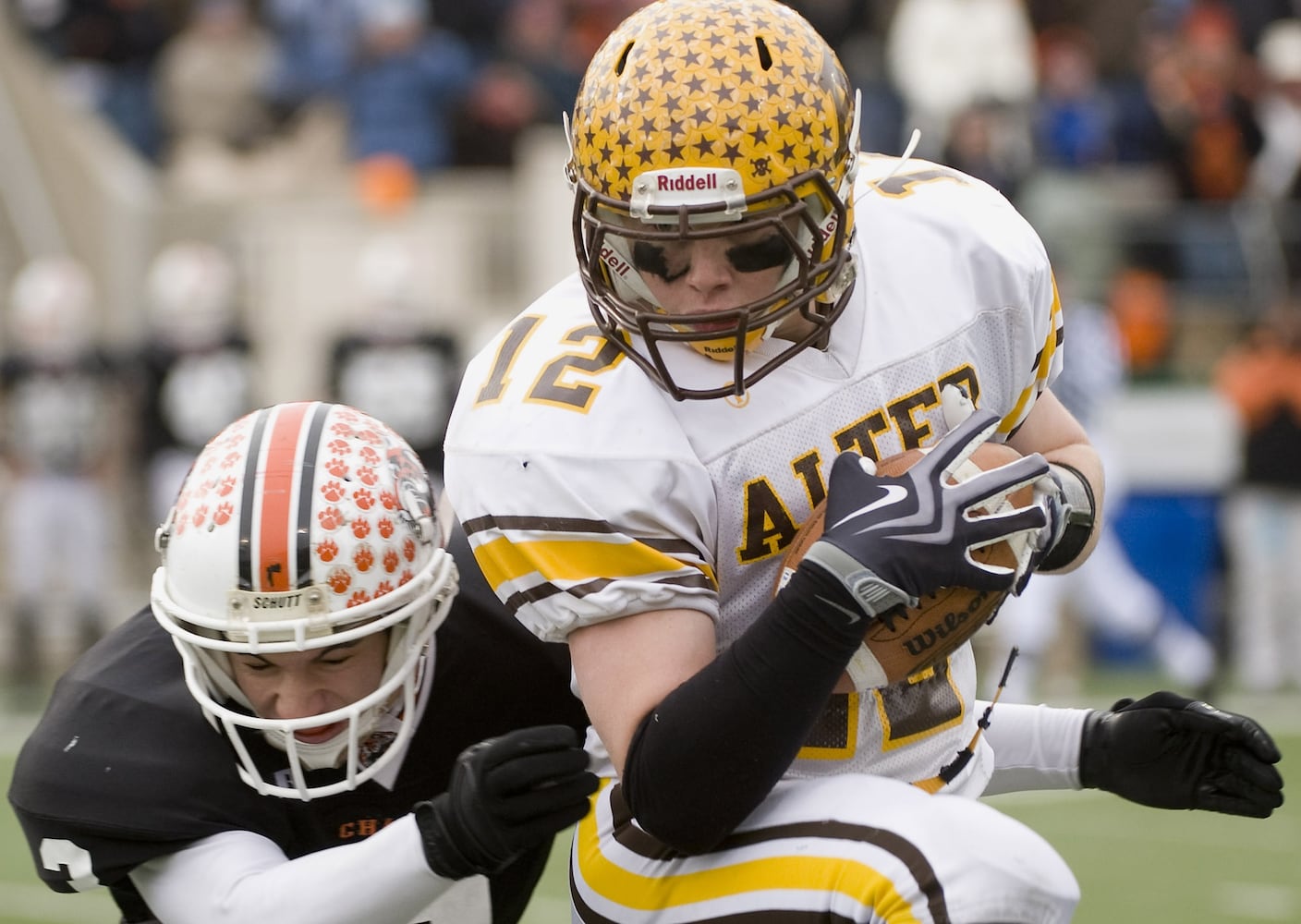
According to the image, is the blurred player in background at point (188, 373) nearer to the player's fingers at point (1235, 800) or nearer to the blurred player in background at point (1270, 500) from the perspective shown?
the blurred player in background at point (1270, 500)

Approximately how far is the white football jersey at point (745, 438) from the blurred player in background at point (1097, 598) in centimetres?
452

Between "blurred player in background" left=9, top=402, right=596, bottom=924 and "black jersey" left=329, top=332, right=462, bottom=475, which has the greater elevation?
"blurred player in background" left=9, top=402, right=596, bottom=924

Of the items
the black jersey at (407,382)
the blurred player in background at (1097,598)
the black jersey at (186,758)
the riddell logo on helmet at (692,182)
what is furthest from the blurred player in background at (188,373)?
the riddell logo on helmet at (692,182)

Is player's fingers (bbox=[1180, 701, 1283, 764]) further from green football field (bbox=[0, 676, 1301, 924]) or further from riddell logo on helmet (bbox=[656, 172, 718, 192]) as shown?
green football field (bbox=[0, 676, 1301, 924])

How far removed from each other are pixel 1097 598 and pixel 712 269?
6068 mm

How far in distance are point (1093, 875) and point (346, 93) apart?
660cm

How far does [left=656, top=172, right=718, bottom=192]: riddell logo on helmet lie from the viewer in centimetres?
242

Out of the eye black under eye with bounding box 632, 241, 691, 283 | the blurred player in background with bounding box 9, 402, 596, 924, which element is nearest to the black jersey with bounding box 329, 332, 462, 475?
the blurred player in background with bounding box 9, 402, 596, 924

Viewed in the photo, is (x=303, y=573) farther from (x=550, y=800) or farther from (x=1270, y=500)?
(x=1270, y=500)

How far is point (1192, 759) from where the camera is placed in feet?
9.30

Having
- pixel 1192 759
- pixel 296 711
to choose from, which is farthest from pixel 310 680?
pixel 1192 759

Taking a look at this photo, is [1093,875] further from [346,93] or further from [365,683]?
[346,93]

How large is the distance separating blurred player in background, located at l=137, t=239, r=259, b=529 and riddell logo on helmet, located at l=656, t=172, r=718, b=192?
6421 millimetres

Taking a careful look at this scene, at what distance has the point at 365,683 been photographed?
2816 mm
